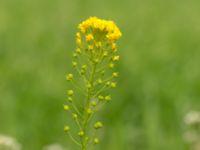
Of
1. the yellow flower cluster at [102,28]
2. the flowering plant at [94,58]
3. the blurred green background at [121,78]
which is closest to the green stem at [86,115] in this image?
the flowering plant at [94,58]

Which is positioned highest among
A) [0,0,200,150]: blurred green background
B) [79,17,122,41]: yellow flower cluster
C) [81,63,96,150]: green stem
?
[0,0,200,150]: blurred green background

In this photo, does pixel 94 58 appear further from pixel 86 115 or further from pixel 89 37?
pixel 86 115

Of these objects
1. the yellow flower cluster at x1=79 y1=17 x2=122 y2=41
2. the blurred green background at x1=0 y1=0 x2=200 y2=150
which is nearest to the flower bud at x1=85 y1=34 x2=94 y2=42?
the yellow flower cluster at x1=79 y1=17 x2=122 y2=41

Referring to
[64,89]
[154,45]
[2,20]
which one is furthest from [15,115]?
[2,20]

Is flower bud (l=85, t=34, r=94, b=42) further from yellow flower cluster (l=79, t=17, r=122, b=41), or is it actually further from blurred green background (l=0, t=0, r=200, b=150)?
blurred green background (l=0, t=0, r=200, b=150)

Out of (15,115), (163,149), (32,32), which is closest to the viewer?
(163,149)

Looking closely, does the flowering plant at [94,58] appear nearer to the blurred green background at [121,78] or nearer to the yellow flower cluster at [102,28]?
the yellow flower cluster at [102,28]

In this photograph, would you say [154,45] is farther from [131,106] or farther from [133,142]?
[133,142]

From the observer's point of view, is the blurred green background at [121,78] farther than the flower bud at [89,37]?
Yes
